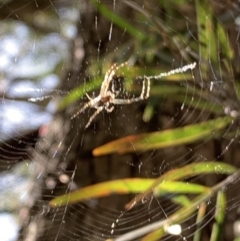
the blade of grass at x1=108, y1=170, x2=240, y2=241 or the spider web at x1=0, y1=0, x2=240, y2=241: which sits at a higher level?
the spider web at x1=0, y1=0, x2=240, y2=241

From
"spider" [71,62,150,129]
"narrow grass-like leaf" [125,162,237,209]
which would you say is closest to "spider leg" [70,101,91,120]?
"spider" [71,62,150,129]

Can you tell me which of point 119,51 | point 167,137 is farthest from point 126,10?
point 167,137

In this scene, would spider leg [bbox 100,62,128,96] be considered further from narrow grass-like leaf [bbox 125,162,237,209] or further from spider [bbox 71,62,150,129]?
narrow grass-like leaf [bbox 125,162,237,209]

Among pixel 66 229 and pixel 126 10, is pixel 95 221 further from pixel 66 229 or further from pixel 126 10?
pixel 126 10

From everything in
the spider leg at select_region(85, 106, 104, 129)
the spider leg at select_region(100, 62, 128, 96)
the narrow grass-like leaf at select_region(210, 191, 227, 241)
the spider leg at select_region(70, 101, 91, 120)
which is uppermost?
the spider leg at select_region(100, 62, 128, 96)

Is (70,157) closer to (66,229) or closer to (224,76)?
(66,229)

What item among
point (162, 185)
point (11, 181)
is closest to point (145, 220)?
point (162, 185)

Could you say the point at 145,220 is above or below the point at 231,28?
below

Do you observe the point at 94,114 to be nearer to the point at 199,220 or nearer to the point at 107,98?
the point at 107,98
